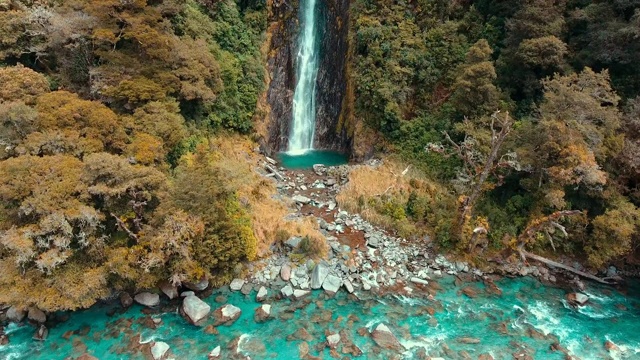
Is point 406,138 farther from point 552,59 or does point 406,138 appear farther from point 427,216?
point 552,59

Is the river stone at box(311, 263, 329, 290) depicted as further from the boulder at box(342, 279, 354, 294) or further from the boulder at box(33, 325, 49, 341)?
the boulder at box(33, 325, 49, 341)

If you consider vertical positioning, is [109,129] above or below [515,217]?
above

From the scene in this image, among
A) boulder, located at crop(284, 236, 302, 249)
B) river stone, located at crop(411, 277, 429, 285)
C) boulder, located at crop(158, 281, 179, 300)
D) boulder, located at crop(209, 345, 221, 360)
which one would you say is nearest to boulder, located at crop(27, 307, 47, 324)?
boulder, located at crop(158, 281, 179, 300)

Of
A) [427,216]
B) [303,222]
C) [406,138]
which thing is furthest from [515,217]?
[303,222]

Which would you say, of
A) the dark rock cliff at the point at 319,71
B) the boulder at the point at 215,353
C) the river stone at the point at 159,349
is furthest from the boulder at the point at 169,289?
the dark rock cliff at the point at 319,71

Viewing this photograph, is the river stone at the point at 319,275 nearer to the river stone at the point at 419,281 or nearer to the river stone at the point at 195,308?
the river stone at the point at 419,281

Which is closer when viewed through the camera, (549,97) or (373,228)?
(549,97)

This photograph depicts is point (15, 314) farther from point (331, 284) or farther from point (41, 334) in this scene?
point (331, 284)
